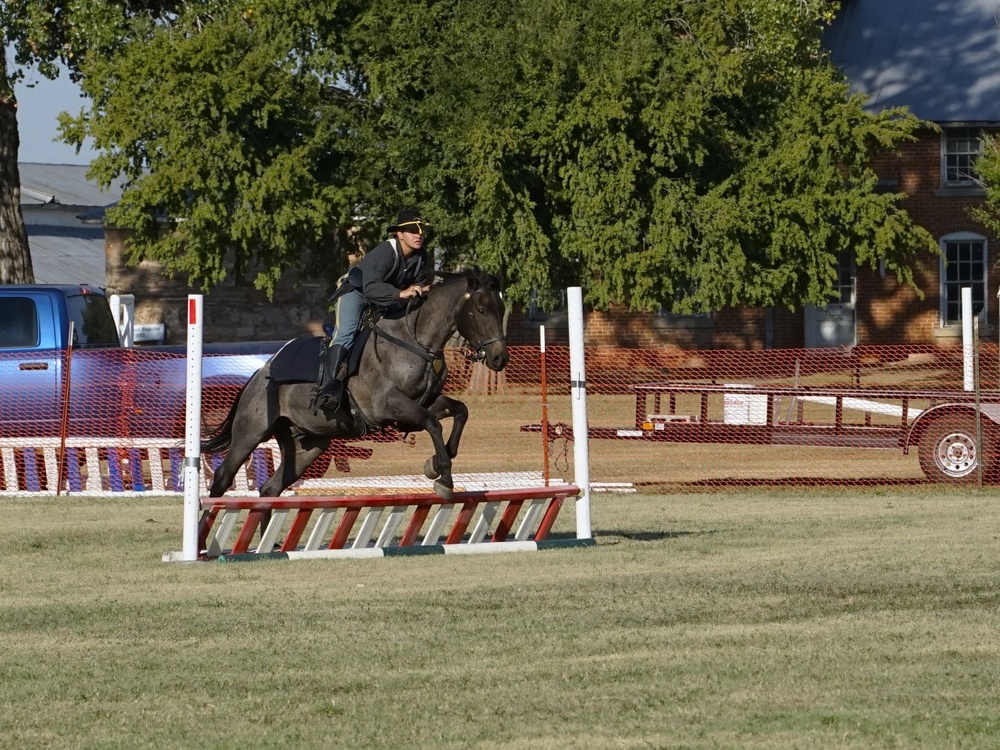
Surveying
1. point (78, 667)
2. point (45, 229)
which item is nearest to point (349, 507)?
point (78, 667)

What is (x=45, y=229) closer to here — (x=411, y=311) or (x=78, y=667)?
(x=411, y=311)

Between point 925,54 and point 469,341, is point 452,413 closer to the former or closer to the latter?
point 469,341

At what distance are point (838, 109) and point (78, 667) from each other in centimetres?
2907

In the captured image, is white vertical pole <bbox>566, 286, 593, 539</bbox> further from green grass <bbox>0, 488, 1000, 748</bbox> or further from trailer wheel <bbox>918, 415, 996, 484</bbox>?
trailer wheel <bbox>918, 415, 996, 484</bbox>

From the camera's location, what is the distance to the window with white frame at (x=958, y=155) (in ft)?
144

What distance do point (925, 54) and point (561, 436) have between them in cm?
2936

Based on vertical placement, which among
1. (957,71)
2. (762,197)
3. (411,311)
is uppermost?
(957,71)

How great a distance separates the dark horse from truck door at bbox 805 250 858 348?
31.4m

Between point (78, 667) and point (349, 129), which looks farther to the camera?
point (349, 129)

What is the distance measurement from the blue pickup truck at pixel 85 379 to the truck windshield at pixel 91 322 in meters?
0.12

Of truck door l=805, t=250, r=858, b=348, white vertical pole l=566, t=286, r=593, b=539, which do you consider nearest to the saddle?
white vertical pole l=566, t=286, r=593, b=539

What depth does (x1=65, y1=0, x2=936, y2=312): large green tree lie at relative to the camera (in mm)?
33438

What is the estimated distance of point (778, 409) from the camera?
21094mm

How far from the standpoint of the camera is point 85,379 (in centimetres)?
1948
